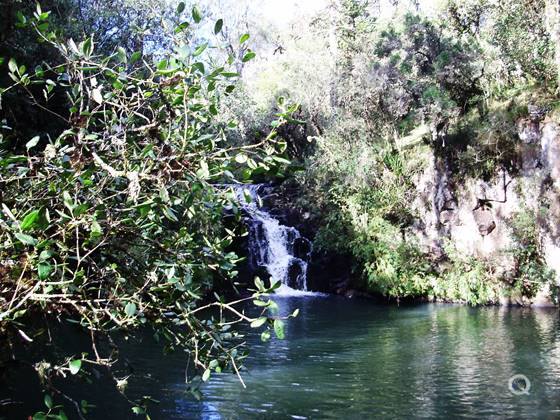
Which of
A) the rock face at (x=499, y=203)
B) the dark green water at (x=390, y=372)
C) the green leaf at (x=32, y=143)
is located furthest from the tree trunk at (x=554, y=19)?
the green leaf at (x=32, y=143)

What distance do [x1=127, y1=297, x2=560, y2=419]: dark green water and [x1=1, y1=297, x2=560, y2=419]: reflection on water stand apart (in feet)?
0.05

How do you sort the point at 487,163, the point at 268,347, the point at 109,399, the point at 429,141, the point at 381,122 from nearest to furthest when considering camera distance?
the point at 109,399 → the point at 268,347 → the point at 487,163 → the point at 429,141 → the point at 381,122

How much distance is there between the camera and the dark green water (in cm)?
701

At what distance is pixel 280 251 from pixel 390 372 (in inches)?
486

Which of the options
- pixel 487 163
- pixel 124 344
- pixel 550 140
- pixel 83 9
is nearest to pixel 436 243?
pixel 487 163

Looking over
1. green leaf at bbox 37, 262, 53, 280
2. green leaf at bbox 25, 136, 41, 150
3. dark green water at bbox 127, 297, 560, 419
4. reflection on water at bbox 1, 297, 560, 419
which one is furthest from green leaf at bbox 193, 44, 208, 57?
dark green water at bbox 127, 297, 560, 419

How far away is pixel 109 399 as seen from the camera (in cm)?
724

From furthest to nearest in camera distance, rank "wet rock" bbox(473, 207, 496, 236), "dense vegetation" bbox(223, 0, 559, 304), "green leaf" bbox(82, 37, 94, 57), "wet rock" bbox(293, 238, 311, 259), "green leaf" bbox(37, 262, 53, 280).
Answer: "wet rock" bbox(293, 238, 311, 259)
"wet rock" bbox(473, 207, 496, 236)
"dense vegetation" bbox(223, 0, 559, 304)
"green leaf" bbox(82, 37, 94, 57)
"green leaf" bbox(37, 262, 53, 280)

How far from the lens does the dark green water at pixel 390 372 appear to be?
7012 millimetres

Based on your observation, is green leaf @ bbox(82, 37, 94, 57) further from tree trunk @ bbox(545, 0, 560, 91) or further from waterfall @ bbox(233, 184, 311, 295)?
waterfall @ bbox(233, 184, 311, 295)

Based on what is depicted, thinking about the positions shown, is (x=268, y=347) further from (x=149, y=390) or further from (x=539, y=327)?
(x=539, y=327)

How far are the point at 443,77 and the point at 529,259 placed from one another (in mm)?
6420

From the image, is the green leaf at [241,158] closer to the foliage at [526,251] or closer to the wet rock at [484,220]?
the foliage at [526,251]

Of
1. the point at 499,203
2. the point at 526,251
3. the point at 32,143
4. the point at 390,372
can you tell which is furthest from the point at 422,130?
the point at 32,143
